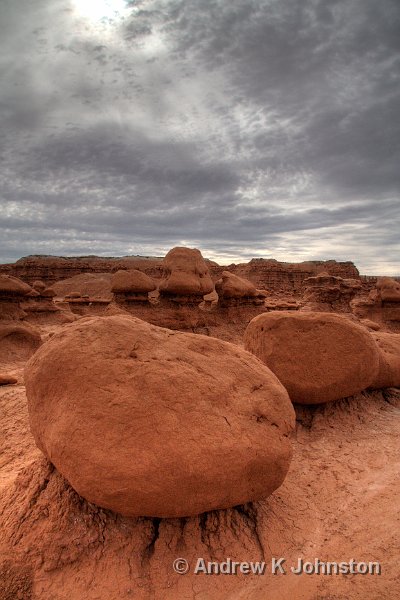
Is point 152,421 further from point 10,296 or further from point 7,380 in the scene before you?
point 10,296

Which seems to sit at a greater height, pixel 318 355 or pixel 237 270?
pixel 318 355

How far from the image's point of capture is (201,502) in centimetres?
231

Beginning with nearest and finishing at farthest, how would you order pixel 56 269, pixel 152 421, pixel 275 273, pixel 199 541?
pixel 152 421 < pixel 199 541 < pixel 275 273 < pixel 56 269

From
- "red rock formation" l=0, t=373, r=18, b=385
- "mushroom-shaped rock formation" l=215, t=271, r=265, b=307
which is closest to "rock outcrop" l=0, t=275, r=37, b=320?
"red rock formation" l=0, t=373, r=18, b=385

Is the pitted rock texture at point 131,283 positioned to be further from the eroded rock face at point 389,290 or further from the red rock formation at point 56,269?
the red rock formation at point 56,269

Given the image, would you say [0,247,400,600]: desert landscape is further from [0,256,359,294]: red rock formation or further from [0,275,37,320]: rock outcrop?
[0,256,359,294]: red rock formation

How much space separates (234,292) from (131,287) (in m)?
3.72

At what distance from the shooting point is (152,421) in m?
2.31

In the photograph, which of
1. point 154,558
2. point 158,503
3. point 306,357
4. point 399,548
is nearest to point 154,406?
point 158,503

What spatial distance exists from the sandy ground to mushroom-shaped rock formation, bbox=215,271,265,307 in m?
9.47

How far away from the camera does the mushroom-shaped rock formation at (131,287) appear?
12531mm

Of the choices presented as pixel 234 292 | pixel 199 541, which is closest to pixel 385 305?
pixel 234 292

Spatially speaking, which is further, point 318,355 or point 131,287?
point 131,287

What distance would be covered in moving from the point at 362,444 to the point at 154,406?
2810 mm
